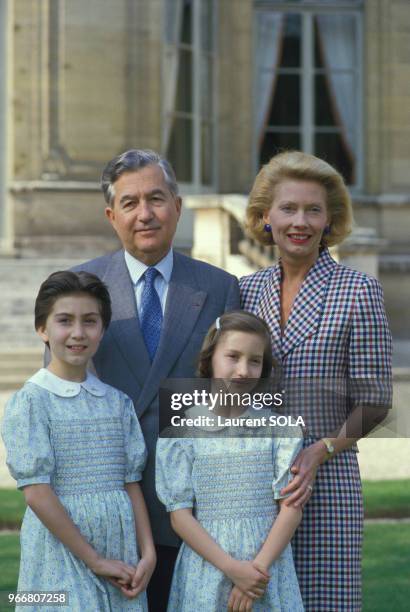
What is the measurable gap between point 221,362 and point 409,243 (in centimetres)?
1274

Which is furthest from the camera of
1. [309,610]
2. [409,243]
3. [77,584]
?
[409,243]

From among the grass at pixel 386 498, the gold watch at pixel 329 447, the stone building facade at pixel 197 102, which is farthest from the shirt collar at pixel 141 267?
the stone building facade at pixel 197 102

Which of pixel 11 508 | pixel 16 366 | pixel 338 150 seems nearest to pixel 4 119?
pixel 338 150

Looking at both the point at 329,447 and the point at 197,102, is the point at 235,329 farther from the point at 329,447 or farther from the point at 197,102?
the point at 197,102

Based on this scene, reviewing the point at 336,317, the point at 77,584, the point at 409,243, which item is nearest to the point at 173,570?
the point at 77,584

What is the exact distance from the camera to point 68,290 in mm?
3383

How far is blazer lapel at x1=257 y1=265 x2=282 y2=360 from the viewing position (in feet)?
11.5

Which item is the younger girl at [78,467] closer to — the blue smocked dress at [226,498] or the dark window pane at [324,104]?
the blue smocked dress at [226,498]

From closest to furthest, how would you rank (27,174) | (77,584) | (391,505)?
(77,584)
(391,505)
(27,174)

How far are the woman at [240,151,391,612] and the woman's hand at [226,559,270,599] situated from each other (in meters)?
0.26

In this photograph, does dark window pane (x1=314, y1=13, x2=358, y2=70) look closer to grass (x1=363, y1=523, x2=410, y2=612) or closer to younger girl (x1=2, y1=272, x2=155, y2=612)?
grass (x1=363, y1=523, x2=410, y2=612)

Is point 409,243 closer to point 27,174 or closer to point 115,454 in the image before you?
point 27,174

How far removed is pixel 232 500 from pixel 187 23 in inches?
509

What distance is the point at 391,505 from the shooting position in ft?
24.8
